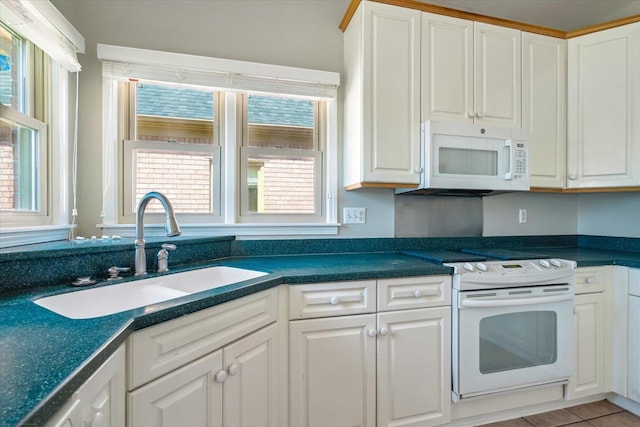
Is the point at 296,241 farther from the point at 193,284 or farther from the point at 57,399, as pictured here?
the point at 57,399

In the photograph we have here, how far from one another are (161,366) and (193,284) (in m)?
0.65

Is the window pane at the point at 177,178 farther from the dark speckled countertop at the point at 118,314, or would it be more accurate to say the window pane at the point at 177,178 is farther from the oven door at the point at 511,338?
the oven door at the point at 511,338

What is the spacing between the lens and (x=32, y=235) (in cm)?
138

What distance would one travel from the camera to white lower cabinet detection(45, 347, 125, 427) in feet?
1.84

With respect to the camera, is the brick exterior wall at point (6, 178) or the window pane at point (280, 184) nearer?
the brick exterior wall at point (6, 178)

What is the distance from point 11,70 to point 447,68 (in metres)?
2.20

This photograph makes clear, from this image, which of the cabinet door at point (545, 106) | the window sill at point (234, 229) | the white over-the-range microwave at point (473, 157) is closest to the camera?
the window sill at point (234, 229)

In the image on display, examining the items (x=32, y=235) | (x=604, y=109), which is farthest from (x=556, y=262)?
(x=32, y=235)

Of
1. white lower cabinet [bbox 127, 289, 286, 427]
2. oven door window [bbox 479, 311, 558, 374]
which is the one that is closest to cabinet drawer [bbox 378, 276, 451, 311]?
Result: oven door window [bbox 479, 311, 558, 374]

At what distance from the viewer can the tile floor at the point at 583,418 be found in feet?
5.76

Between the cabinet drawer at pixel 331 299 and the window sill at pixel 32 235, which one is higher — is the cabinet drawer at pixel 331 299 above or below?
below

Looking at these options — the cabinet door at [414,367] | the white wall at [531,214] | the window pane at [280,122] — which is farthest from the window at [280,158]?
the white wall at [531,214]

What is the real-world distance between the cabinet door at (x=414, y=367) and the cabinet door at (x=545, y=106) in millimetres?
1278

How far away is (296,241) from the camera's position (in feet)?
6.70
